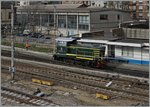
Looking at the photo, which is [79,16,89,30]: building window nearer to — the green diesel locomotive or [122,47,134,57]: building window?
the green diesel locomotive

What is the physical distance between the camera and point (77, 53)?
30328 millimetres

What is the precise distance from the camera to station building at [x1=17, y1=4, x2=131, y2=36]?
178 feet

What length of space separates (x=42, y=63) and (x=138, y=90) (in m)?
12.4

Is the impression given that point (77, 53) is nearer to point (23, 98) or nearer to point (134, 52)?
point (134, 52)

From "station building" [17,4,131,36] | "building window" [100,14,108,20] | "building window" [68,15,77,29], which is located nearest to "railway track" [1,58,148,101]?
"station building" [17,4,131,36]

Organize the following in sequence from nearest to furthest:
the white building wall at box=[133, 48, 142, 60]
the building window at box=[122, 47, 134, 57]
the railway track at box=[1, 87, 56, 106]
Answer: the railway track at box=[1, 87, 56, 106] < the white building wall at box=[133, 48, 142, 60] < the building window at box=[122, 47, 134, 57]

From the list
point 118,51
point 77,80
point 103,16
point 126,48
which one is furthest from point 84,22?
point 77,80

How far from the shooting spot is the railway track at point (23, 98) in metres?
17.7

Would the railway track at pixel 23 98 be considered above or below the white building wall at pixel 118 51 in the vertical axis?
below

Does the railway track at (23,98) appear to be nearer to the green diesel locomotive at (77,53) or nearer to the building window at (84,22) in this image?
the green diesel locomotive at (77,53)

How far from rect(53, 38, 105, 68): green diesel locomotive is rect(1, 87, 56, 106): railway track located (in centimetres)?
1045

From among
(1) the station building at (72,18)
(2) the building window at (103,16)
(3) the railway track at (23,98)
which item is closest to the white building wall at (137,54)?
(3) the railway track at (23,98)

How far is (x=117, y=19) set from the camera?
6062 centimetres

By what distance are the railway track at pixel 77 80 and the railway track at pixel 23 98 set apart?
142 inches
